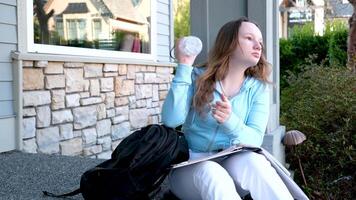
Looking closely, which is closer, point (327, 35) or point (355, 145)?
point (355, 145)

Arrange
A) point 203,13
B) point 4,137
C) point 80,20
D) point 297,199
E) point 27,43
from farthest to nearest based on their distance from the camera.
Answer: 1. point 80,20
2. point 27,43
3. point 4,137
4. point 203,13
5. point 297,199

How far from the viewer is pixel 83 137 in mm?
4773

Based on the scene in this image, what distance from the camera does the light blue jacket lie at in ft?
6.83

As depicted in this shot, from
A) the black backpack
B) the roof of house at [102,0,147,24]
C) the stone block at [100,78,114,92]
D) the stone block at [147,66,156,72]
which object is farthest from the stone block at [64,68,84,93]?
the black backpack

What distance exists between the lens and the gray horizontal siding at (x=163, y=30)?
261 inches

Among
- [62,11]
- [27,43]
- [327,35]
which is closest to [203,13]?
[27,43]

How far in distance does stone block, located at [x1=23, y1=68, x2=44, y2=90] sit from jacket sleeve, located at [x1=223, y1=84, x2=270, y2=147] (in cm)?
226

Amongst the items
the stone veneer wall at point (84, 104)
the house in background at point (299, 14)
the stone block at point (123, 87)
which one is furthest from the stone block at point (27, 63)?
the house in background at point (299, 14)

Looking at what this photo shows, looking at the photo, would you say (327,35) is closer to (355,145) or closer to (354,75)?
(354,75)

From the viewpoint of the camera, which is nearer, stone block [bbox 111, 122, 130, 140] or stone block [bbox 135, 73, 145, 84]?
stone block [bbox 111, 122, 130, 140]

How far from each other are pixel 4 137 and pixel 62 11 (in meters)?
1.55

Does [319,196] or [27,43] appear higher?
[27,43]

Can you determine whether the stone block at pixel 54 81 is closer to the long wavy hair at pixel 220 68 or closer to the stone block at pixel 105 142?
the stone block at pixel 105 142

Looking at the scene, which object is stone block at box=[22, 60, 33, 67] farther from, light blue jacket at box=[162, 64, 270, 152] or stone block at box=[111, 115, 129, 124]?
light blue jacket at box=[162, 64, 270, 152]
